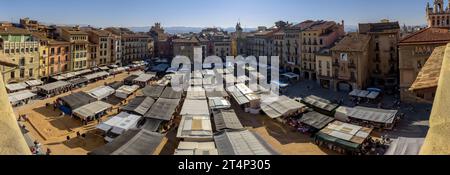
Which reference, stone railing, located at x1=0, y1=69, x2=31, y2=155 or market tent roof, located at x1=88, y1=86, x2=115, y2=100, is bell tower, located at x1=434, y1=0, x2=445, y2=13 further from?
stone railing, located at x1=0, y1=69, x2=31, y2=155

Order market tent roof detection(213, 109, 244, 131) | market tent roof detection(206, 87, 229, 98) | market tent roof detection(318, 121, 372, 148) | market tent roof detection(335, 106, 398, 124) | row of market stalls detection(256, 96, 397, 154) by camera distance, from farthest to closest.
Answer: market tent roof detection(206, 87, 229, 98) < market tent roof detection(335, 106, 398, 124) < market tent roof detection(213, 109, 244, 131) < row of market stalls detection(256, 96, 397, 154) < market tent roof detection(318, 121, 372, 148)

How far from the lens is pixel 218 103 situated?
1575 inches

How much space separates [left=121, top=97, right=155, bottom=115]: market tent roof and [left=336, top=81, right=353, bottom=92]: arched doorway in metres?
31.0

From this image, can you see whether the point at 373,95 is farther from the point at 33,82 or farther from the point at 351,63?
the point at 33,82

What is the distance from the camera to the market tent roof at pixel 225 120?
30.3m

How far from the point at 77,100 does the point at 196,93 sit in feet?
53.6

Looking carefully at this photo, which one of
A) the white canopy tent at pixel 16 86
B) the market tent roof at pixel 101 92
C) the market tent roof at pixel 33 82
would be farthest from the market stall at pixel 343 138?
the market tent roof at pixel 33 82

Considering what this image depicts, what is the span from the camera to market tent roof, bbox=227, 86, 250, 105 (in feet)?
137

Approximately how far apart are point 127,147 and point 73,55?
51.3 metres

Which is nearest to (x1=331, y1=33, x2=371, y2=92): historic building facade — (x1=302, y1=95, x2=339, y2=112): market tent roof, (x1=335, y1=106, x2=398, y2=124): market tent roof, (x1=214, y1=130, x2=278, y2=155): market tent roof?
(x1=302, y1=95, x2=339, y2=112): market tent roof

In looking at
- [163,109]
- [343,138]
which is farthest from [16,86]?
[343,138]

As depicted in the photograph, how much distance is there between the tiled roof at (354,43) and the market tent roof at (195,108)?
2524cm

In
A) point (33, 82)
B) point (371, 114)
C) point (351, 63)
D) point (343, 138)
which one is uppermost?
point (351, 63)
